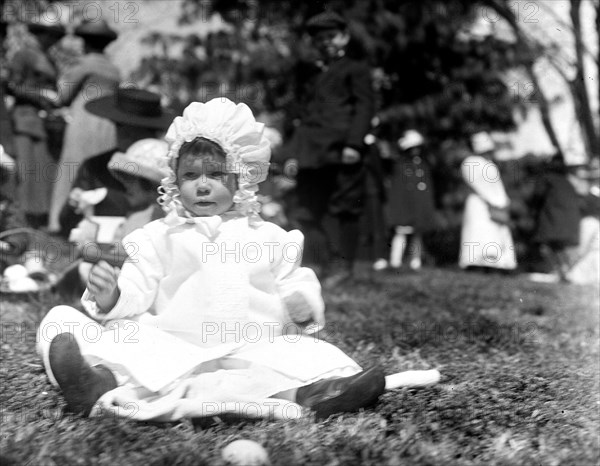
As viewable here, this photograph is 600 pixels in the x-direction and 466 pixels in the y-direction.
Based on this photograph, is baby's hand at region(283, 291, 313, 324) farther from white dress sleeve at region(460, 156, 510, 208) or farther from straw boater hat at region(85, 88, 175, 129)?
white dress sleeve at region(460, 156, 510, 208)

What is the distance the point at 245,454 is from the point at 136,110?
A: 330cm

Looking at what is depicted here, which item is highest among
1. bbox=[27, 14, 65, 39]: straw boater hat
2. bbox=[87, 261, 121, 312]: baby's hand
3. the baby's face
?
bbox=[27, 14, 65, 39]: straw boater hat

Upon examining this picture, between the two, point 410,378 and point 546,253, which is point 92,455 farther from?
point 546,253

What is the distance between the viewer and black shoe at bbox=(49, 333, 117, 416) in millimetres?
3070

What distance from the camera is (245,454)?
2.61 meters

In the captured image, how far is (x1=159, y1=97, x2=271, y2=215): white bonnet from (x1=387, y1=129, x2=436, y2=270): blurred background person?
7727 millimetres

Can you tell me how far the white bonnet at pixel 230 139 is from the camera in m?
3.56

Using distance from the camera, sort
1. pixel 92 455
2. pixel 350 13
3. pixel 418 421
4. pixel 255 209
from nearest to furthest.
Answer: pixel 92 455 < pixel 418 421 < pixel 255 209 < pixel 350 13

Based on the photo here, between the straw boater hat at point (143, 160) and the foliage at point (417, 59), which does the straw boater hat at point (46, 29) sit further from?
the straw boater hat at point (143, 160)

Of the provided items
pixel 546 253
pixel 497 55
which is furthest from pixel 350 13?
pixel 546 253

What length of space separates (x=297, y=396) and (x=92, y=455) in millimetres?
855

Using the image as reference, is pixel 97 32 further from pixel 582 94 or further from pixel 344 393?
pixel 582 94

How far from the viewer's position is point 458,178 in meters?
12.2

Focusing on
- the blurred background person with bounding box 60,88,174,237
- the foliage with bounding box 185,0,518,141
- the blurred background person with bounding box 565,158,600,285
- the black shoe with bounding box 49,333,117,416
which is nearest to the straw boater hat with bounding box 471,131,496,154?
the foliage with bounding box 185,0,518,141
